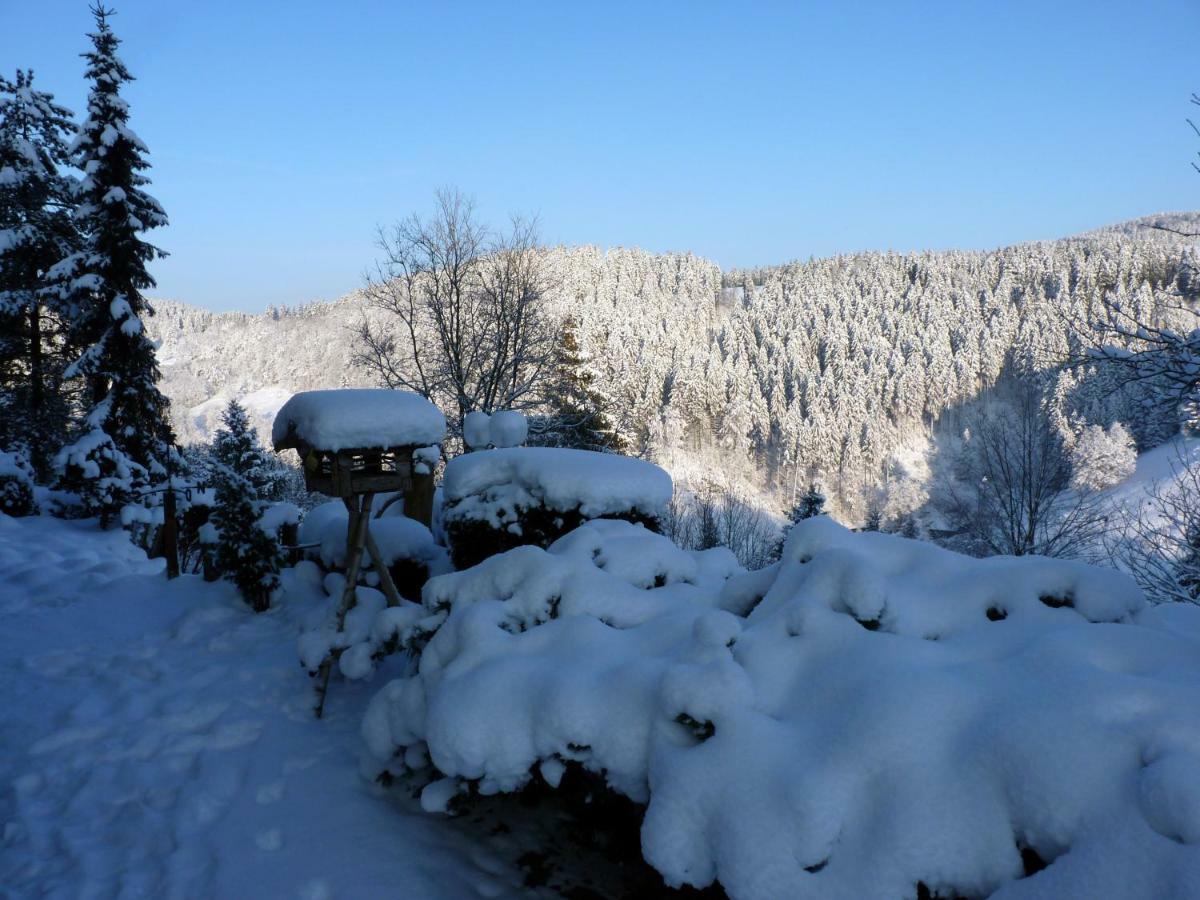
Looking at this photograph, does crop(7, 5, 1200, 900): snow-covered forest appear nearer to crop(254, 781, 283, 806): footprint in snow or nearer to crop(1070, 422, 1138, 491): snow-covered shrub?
crop(254, 781, 283, 806): footprint in snow

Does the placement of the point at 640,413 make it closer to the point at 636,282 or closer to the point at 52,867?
the point at 636,282

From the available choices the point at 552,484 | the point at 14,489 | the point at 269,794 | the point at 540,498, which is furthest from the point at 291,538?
the point at 14,489

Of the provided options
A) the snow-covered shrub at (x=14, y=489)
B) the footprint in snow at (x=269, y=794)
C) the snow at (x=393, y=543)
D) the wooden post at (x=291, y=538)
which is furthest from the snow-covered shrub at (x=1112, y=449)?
the snow-covered shrub at (x=14, y=489)

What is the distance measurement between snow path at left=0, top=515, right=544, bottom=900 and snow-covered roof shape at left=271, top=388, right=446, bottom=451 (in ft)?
6.46

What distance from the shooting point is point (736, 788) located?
2.20 meters

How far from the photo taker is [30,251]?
12609 millimetres

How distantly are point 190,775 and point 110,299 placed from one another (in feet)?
38.1

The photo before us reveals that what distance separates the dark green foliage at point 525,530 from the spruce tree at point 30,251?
37.6 ft

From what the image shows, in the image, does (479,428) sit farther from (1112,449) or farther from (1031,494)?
(1112,449)

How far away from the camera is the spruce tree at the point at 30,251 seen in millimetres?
12312

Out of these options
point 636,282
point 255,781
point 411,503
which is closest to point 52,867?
point 255,781

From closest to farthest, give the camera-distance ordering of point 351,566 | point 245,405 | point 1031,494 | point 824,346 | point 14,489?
point 351,566 < point 14,489 < point 1031,494 < point 824,346 < point 245,405

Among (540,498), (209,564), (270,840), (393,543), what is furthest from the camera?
(209,564)

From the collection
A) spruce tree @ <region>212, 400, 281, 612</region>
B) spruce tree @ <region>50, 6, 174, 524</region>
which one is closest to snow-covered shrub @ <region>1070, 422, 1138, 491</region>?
spruce tree @ <region>212, 400, 281, 612</region>
